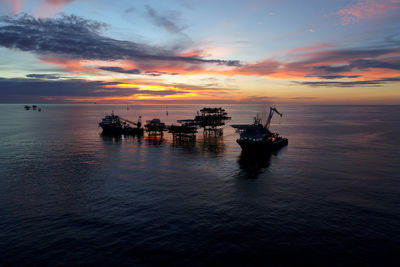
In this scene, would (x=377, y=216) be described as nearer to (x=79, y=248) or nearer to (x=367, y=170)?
(x=367, y=170)

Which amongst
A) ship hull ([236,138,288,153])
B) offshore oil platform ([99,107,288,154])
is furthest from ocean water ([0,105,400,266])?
offshore oil platform ([99,107,288,154])

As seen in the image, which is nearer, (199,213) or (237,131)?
(199,213)

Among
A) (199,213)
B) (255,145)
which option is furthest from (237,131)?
(199,213)

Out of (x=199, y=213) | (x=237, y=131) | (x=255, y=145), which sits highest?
(x=237, y=131)

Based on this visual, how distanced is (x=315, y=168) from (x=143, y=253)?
53.1 metres

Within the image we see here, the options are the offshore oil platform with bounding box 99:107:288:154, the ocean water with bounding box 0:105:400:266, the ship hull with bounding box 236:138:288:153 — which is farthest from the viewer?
the offshore oil platform with bounding box 99:107:288:154

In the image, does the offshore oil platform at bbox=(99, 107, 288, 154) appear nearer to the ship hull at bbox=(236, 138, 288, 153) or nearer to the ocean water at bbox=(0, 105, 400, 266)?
the ship hull at bbox=(236, 138, 288, 153)

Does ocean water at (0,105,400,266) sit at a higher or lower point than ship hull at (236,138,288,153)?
lower

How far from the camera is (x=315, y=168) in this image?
215 feet

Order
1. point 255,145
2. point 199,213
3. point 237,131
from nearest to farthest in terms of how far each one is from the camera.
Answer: point 199,213 < point 255,145 < point 237,131

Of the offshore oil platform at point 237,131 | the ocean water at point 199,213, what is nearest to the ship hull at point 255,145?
the offshore oil platform at point 237,131

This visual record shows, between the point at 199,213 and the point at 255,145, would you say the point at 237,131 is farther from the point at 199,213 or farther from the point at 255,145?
the point at 199,213

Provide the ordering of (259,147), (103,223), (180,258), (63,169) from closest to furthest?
(180,258)
(103,223)
(63,169)
(259,147)

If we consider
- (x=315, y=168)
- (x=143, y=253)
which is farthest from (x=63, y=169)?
(x=315, y=168)
